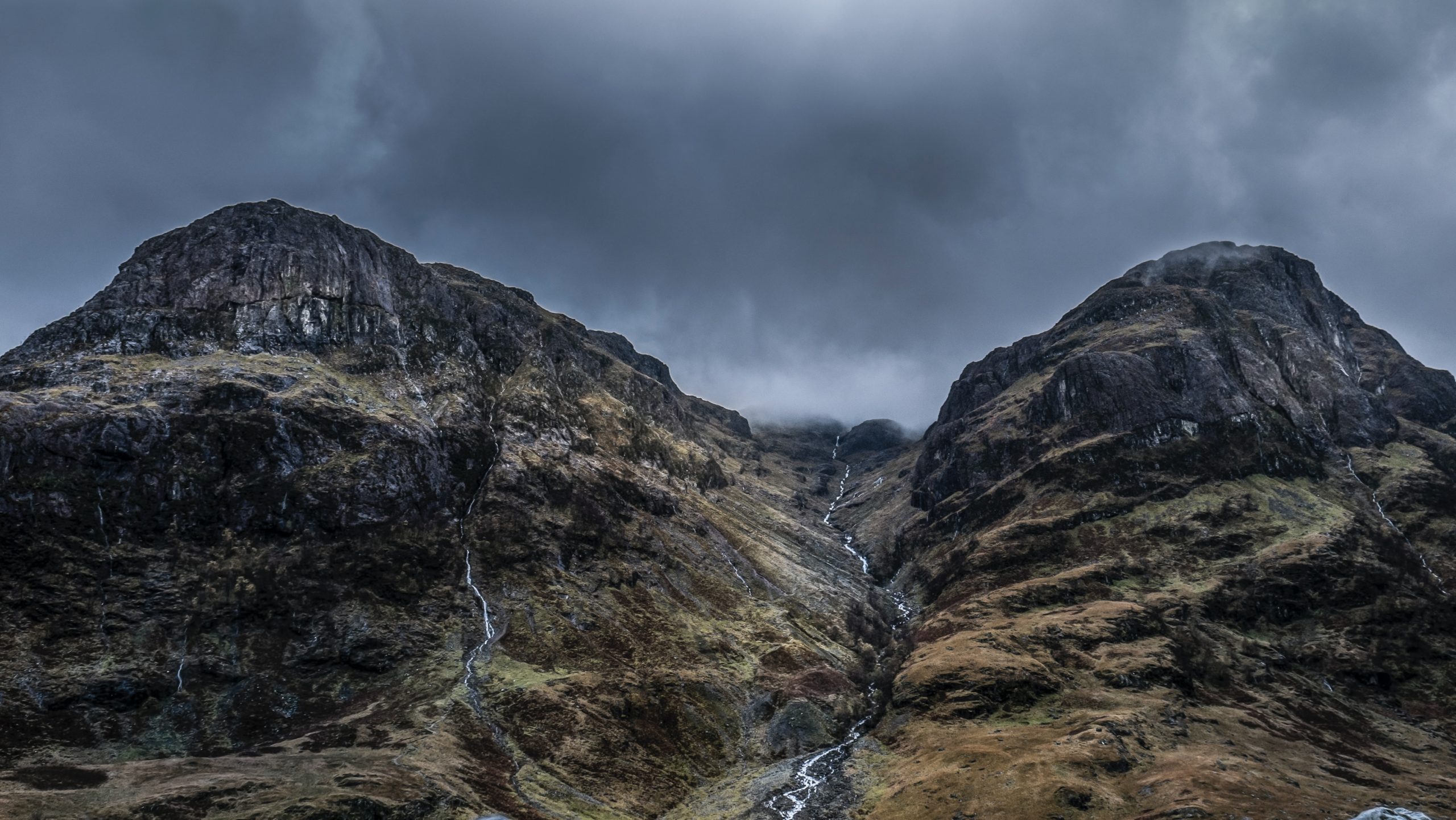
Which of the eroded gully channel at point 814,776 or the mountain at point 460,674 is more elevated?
the mountain at point 460,674

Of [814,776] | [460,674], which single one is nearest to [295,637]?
[460,674]

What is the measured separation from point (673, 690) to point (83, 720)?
10536cm

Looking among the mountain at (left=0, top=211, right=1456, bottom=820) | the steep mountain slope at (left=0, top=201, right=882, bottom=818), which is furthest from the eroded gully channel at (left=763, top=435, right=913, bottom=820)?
the steep mountain slope at (left=0, top=201, right=882, bottom=818)

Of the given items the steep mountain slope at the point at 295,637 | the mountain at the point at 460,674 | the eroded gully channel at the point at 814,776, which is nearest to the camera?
the steep mountain slope at the point at 295,637

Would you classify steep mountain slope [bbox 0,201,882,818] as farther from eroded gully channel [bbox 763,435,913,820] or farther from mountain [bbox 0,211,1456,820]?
eroded gully channel [bbox 763,435,913,820]

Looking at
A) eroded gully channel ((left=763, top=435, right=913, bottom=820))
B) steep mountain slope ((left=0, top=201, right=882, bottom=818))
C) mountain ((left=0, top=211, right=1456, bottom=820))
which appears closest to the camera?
steep mountain slope ((left=0, top=201, right=882, bottom=818))

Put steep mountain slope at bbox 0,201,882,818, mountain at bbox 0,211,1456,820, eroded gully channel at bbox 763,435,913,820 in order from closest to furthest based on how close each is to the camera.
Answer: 1. steep mountain slope at bbox 0,201,882,818
2. mountain at bbox 0,211,1456,820
3. eroded gully channel at bbox 763,435,913,820

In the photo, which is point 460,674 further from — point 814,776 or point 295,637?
point 814,776

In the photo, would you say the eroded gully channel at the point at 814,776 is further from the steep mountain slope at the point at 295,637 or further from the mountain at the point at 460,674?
the steep mountain slope at the point at 295,637

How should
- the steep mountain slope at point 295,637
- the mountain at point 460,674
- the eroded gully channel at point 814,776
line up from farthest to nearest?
the eroded gully channel at point 814,776
the mountain at point 460,674
the steep mountain slope at point 295,637

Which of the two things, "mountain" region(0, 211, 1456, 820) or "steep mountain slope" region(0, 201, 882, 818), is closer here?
"steep mountain slope" region(0, 201, 882, 818)

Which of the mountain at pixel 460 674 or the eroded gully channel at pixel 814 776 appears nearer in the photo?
the mountain at pixel 460 674

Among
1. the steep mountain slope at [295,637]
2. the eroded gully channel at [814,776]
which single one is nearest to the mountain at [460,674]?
the steep mountain slope at [295,637]

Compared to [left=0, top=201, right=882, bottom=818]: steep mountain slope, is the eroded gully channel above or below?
below
